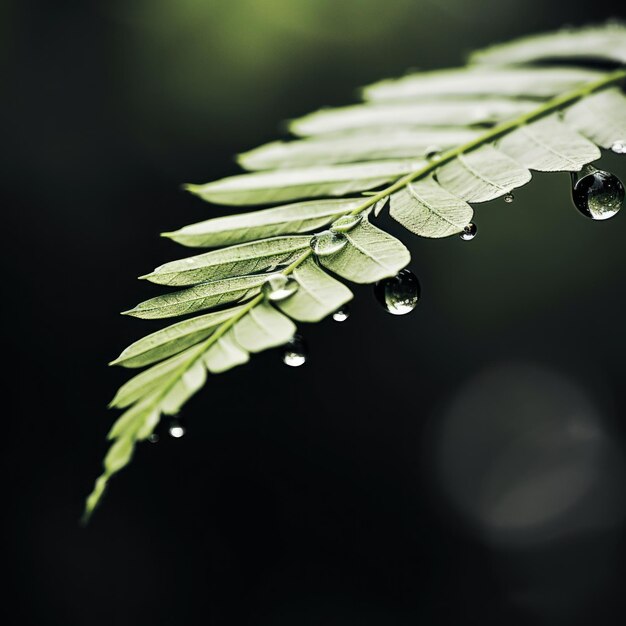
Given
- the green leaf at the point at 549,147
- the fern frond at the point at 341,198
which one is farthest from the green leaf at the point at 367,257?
the green leaf at the point at 549,147

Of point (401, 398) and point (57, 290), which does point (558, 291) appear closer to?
point (401, 398)

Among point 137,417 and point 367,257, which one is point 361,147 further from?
point 137,417

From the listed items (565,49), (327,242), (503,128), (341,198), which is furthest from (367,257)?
(565,49)

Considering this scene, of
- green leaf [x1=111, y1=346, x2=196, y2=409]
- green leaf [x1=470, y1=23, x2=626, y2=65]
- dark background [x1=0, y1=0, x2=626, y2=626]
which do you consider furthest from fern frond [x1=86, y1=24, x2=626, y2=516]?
dark background [x1=0, y1=0, x2=626, y2=626]

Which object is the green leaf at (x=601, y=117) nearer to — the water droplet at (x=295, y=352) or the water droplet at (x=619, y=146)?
the water droplet at (x=619, y=146)

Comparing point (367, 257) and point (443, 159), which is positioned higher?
point (443, 159)

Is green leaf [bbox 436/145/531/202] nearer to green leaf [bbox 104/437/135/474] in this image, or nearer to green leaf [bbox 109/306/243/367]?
green leaf [bbox 109/306/243/367]
